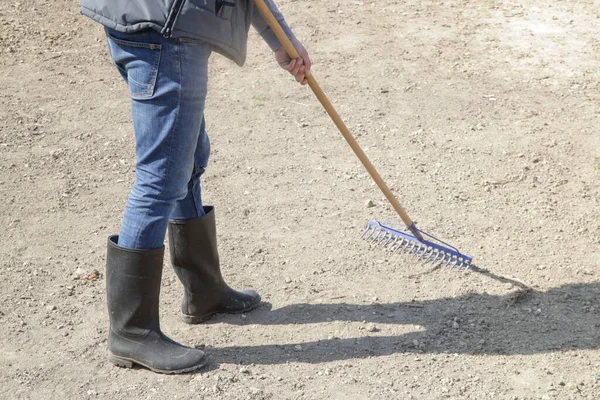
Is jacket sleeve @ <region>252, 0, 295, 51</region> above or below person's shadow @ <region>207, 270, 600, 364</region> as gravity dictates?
above

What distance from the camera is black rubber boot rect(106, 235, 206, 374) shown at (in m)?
3.27

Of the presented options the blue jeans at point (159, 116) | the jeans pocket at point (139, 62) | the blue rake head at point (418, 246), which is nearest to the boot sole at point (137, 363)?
the blue jeans at point (159, 116)

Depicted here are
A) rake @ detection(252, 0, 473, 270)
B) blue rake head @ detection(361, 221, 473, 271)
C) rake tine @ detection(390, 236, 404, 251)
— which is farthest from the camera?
rake tine @ detection(390, 236, 404, 251)

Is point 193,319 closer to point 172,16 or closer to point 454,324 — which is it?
point 454,324

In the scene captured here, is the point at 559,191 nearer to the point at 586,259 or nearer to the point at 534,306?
the point at 586,259

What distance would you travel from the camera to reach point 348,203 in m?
4.75

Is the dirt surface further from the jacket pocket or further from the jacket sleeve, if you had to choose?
the jacket pocket

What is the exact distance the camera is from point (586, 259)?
13.9 ft

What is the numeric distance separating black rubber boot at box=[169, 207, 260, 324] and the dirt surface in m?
0.07

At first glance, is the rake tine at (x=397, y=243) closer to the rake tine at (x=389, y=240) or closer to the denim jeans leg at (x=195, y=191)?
the rake tine at (x=389, y=240)

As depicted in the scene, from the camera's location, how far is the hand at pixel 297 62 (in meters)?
3.46

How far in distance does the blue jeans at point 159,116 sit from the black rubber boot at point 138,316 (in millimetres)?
71

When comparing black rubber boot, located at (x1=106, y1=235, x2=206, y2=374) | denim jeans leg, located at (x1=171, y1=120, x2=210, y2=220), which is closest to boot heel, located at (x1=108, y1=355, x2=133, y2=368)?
black rubber boot, located at (x1=106, y1=235, x2=206, y2=374)

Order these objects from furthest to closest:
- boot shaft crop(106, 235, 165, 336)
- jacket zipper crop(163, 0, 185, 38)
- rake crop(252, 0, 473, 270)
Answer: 1. rake crop(252, 0, 473, 270)
2. boot shaft crop(106, 235, 165, 336)
3. jacket zipper crop(163, 0, 185, 38)
